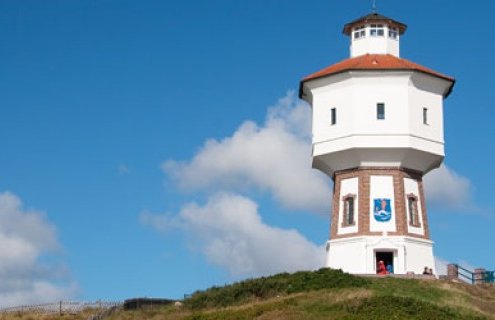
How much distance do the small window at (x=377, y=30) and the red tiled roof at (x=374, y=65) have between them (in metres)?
1.50

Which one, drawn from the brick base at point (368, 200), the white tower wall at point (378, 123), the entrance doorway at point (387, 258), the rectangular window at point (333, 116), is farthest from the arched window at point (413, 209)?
the rectangular window at point (333, 116)

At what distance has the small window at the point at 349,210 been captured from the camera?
51.4 metres

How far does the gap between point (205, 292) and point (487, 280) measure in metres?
14.3

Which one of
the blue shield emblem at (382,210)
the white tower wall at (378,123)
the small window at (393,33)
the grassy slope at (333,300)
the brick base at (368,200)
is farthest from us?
the small window at (393,33)

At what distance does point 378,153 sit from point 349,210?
3250 mm

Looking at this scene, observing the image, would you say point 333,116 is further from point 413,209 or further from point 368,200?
point 413,209

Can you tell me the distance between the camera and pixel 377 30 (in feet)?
181

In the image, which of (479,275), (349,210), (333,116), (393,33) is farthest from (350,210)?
(393,33)

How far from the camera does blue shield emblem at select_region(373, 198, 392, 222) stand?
50.7m

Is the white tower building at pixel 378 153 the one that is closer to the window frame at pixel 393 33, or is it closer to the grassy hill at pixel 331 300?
the window frame at pixel 393 33

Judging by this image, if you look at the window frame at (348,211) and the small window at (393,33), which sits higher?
the small window at (393,33)

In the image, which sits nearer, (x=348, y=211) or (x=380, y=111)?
(x=380, y=111)

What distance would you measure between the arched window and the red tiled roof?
6.40 m

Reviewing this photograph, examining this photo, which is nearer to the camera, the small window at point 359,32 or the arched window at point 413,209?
the arched window at point 413,209
